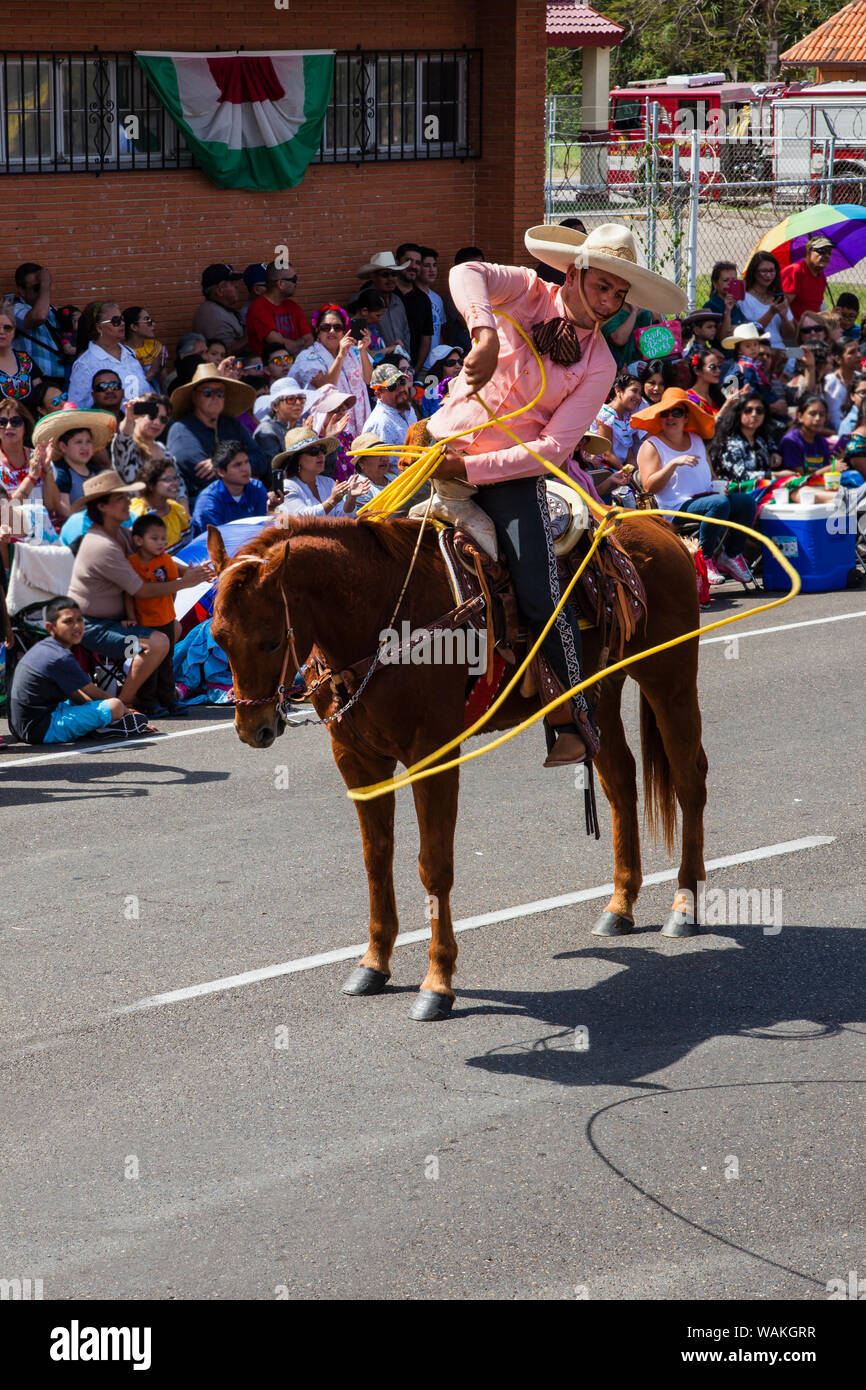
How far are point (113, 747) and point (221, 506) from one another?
2.79m

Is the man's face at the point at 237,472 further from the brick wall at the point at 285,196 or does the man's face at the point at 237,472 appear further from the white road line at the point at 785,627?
the brick wall at the point at 285,196

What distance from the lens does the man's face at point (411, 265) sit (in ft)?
58.4

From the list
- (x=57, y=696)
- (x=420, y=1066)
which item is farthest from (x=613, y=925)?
(x=57, y=696)

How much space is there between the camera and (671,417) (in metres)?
13.8

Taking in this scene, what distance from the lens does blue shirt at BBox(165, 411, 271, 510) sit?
530 inches

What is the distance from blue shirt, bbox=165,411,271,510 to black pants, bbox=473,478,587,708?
697cm

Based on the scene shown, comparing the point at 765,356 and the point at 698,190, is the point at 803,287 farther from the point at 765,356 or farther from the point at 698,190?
the point at 765,356

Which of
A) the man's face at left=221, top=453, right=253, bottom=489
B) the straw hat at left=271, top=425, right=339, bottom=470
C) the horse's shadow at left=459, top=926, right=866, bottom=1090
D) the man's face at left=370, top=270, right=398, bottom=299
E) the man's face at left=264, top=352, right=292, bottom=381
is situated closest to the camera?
the horse's shadow at left=459, top=926, right=866, bottom=1090

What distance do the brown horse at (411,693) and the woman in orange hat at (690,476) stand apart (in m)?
6.20

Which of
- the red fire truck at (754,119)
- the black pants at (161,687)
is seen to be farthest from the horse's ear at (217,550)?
the red fire truck at (754,119)

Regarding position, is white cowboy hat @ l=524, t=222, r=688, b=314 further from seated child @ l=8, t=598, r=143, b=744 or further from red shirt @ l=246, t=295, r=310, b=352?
red shirt @ l=246, t=295, r=310, b=352

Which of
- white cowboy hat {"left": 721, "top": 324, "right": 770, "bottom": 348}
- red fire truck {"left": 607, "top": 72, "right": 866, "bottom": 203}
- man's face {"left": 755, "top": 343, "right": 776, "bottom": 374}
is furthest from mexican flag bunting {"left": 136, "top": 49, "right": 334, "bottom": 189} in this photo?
red fire truck {"left": 607, "top": 72, "right": 866, "bottom": 203}

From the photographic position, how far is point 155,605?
11.3 metres

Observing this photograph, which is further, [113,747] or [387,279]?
[387,279]
